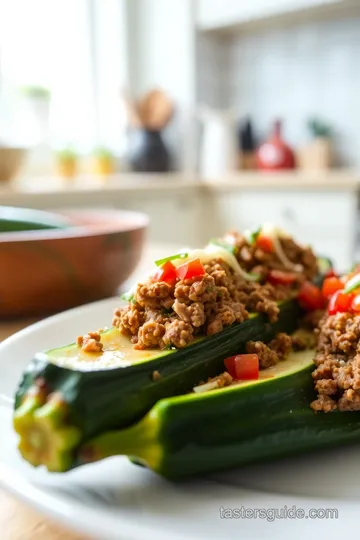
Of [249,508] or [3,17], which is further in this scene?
[3,17]

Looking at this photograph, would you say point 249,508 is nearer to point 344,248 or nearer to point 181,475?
point 181,475

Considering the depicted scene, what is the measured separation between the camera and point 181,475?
566mm

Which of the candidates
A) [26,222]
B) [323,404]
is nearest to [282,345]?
[323,404]

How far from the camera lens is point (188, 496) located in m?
0.55

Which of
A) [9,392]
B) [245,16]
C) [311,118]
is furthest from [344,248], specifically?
[9,392]

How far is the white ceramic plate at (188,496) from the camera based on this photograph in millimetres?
476

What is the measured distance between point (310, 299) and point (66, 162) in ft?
8.69

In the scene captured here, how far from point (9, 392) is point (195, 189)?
2.86m

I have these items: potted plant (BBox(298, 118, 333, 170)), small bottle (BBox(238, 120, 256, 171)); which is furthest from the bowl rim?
small bottle (BBox(238, 120, 256, 171))

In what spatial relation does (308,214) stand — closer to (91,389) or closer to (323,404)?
(323,404)

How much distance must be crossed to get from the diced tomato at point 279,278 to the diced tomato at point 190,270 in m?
0.28

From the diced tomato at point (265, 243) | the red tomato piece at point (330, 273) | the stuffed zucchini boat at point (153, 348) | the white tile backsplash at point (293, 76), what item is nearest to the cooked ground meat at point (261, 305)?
the stuffed zucchini boat at point (153, 348)

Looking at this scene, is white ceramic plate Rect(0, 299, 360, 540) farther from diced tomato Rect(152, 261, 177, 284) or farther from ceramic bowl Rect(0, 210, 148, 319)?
ceramic bowl Rect(0, 210, 148, 319)

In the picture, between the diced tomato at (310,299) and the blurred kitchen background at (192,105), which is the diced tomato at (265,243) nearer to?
the diced tomato at (310,299)
